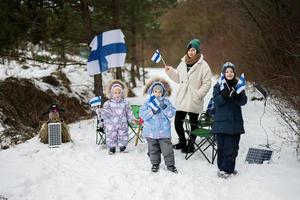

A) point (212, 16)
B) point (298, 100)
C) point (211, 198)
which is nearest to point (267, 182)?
point (211, 198)

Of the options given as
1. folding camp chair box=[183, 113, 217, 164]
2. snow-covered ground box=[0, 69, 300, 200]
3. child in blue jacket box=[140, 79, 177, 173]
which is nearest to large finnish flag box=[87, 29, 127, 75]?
snow-covered ground box=[0, 69, 300, 200]

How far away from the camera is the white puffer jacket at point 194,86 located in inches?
256

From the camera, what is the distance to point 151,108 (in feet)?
19.0

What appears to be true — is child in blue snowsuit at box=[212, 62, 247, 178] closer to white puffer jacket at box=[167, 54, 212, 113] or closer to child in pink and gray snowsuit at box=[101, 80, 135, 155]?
white puffer jacket at box=[167, 54, 212, 113]

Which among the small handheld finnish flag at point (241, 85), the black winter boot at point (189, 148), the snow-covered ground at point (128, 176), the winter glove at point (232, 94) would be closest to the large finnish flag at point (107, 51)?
the snow-covered ground at point (128, 176)

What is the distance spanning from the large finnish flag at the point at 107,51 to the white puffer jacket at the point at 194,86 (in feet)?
9.27

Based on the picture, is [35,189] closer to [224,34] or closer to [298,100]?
[298,100]

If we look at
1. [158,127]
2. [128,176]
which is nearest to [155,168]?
[128,176]

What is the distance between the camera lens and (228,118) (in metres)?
5.45

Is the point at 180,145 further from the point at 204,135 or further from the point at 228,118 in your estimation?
the point at 228,118

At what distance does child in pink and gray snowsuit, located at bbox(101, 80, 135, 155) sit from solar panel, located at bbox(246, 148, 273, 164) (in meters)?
2.18

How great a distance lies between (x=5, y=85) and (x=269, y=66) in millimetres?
6762

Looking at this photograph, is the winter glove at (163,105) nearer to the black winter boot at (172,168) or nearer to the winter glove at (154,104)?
the winter glove at (154,104)

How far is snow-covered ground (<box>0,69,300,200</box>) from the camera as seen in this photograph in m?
4.88
